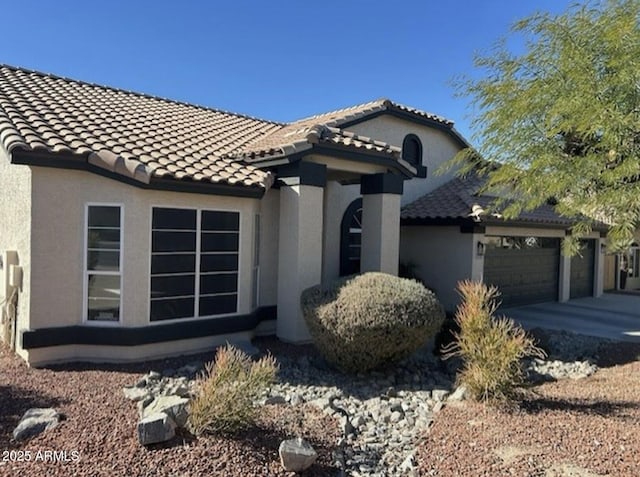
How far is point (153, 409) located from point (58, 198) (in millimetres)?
5309

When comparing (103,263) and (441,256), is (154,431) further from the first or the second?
(441,256)

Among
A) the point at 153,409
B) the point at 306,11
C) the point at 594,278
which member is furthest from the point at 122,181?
the point at 594,278

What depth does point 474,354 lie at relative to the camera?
298 inches

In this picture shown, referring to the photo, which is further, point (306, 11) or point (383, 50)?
point (383, 50)

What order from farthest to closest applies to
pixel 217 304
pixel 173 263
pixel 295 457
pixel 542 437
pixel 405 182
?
pixel 405 182 < pixel 217 304 < pixel 173 263 < pixel 542 437 < pixel 295 457

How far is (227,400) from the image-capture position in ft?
18.7

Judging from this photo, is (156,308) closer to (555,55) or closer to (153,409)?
(153,409)

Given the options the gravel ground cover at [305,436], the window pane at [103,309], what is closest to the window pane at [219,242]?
the window pane at [103,309]

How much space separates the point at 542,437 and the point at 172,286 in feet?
24.8

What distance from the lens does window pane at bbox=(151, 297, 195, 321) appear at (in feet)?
32.3

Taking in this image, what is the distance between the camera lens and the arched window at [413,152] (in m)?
17.6

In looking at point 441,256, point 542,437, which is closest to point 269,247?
point 441,256

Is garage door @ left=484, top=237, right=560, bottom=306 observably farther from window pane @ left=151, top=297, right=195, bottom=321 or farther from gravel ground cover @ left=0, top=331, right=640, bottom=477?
window pane @ left=151, top=297, right=195, bottom=321

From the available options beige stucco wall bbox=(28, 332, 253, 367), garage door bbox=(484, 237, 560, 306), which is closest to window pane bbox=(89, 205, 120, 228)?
beige stucco wall bbox=(28, 332, 253, 367)
